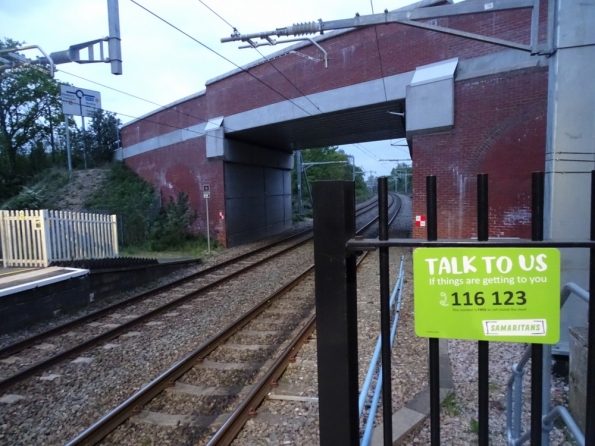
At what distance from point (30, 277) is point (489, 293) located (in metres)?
9.37

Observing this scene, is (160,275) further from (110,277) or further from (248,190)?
(248,190)

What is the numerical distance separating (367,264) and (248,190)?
29.5 ft

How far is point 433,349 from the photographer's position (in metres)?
1.55

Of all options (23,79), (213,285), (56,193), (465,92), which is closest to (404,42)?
(465,92)

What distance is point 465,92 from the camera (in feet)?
36.5

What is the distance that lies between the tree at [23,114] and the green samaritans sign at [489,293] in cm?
3624

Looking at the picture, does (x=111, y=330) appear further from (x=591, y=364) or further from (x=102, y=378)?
(x=591, y=364)

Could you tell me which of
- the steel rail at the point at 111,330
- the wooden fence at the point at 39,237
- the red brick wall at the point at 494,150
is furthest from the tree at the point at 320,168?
the wooden fence at the point at 39,237

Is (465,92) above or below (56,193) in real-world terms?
above

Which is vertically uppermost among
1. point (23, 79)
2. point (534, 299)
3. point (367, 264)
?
point (23, 79)

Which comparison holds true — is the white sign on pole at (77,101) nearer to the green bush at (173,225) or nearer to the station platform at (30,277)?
the green bush at (173,225)

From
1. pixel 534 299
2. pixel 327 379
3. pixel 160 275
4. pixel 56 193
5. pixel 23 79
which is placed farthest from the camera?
pixel 23 79

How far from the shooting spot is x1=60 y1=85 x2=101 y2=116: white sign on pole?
102ft

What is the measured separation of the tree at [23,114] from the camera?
107 feet
